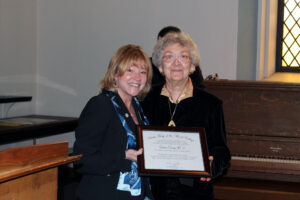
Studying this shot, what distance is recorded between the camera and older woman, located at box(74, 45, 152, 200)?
1749 millimetres

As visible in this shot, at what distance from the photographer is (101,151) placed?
1.80m

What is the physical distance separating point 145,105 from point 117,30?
3.10 meters

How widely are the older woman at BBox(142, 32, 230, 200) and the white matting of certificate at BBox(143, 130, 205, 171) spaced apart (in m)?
0.12

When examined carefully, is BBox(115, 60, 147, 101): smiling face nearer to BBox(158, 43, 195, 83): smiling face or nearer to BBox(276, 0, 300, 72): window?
BBox(158, 43, 195, 83): smiling face

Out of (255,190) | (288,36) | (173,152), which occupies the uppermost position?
(288,36)

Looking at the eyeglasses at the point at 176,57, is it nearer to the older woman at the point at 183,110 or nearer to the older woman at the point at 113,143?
the older woman at the point at 183,110

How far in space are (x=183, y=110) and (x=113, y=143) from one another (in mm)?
433

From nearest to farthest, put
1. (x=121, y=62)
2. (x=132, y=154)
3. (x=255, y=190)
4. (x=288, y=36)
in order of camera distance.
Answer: (x=132, y=154)
(x=121, y=62)
(x=255, y=190)
(x=288, y=36)

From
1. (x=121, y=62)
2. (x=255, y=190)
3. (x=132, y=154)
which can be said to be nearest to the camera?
(x=132, y=154)

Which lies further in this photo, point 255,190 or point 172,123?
point 255,190

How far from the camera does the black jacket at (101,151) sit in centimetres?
174

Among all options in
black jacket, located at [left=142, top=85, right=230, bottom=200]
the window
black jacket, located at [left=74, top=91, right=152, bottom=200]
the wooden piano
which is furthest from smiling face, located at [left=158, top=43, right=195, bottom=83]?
the window

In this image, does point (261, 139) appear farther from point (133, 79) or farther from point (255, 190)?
point (133, 79)

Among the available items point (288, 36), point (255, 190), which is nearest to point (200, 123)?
point (255, 190)
